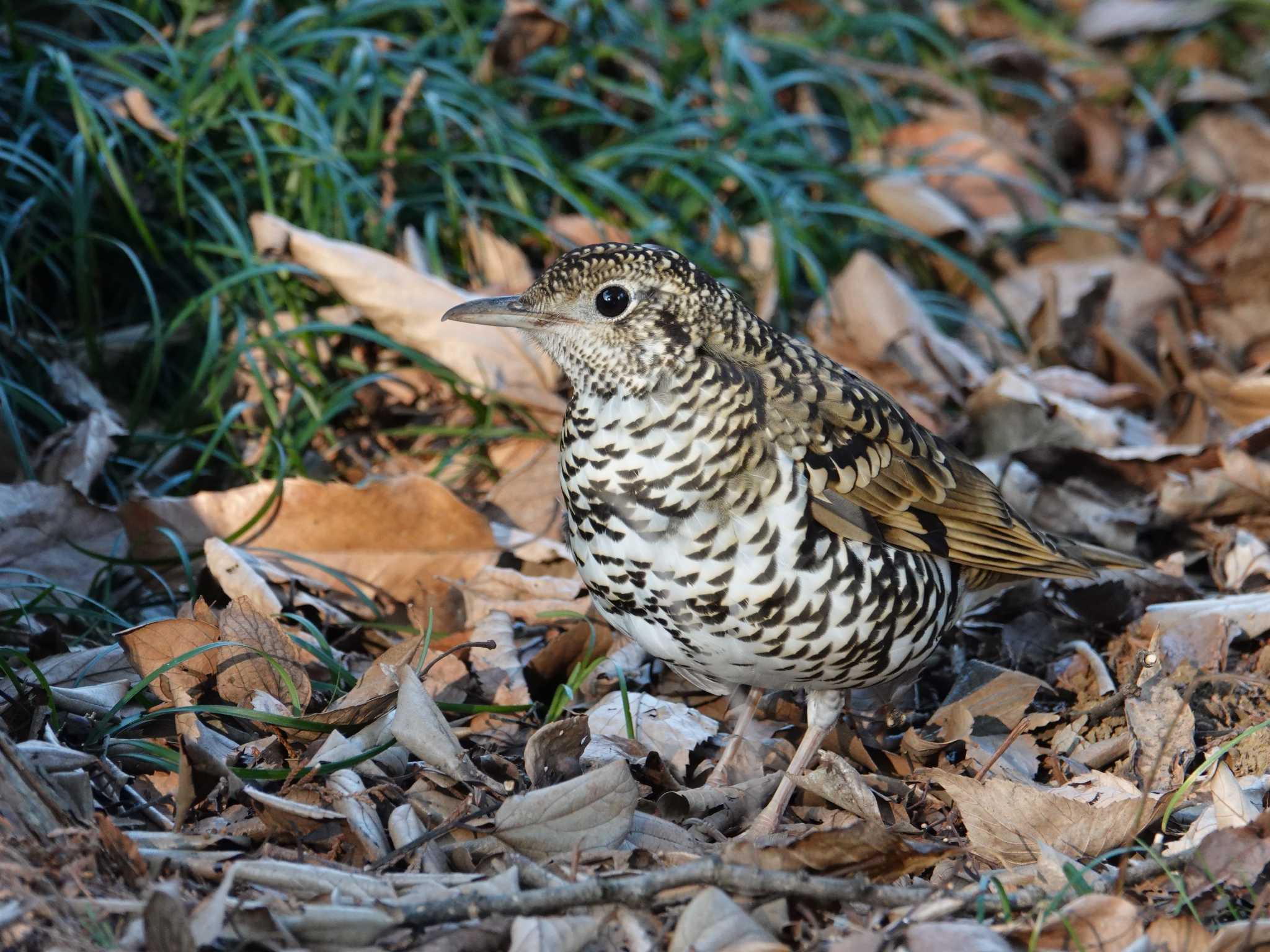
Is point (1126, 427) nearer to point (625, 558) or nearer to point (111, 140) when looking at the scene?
point (625, 558)

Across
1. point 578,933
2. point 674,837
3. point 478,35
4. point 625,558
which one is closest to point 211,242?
point 478,35

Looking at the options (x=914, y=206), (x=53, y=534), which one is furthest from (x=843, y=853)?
(x=914, y=206)

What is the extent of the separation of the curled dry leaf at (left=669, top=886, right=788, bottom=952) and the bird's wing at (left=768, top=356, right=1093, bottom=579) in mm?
1090

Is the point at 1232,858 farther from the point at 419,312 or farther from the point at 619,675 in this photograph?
the point at 419,312

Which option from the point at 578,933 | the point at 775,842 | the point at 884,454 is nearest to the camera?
the point at 578,933

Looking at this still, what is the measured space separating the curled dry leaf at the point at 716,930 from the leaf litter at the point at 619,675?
10 millimetres

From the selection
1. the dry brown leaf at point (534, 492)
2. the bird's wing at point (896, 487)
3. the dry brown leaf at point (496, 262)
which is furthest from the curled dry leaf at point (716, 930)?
the dry brown leaf at point (496, 262)

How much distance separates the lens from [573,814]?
3145mm

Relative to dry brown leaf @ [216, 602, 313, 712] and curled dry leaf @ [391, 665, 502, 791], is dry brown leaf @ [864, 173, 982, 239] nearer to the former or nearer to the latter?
dry brown leaf @ [216, 602, 313, 712]

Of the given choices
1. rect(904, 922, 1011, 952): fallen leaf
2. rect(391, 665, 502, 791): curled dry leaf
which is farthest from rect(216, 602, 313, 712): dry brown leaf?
rect(904, 922, 1011, 952): fallen leaf

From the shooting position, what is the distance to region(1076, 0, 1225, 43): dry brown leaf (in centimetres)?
898

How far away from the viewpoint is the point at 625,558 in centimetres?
342

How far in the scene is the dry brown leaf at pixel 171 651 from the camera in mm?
3578

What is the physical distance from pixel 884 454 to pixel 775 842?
1.15 m
